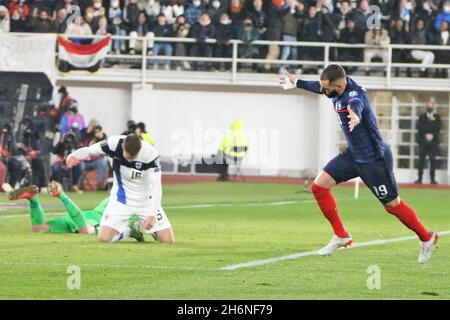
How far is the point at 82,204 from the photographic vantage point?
90.9ft

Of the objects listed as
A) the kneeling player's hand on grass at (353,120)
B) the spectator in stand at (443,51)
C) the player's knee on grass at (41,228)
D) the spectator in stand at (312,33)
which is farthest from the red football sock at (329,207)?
the spectator in stand at (443,51)

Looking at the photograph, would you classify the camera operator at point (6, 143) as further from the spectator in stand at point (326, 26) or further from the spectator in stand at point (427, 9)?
the spectator in stand at point (427, 9)

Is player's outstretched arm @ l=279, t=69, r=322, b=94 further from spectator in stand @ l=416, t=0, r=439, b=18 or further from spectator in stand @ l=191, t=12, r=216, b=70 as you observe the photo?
spectator in stand @ l=416, t=0, r=439, b=18

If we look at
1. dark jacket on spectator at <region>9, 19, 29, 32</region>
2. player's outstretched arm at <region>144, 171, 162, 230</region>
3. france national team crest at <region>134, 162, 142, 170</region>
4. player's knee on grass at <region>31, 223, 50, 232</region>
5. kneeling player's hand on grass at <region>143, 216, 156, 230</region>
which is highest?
dark jacket on spectator at <region>9, 19, 29, 32</region>

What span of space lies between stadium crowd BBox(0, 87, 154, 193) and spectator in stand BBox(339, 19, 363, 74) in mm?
8847

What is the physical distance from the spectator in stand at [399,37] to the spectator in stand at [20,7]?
983 centimetres

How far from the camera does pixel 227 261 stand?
15594mm

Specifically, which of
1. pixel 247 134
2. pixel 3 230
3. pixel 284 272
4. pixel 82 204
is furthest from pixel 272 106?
pixel 284 272

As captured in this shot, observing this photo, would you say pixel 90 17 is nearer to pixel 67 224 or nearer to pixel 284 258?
pixel 67 224

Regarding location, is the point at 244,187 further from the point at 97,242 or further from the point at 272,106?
the point at 97,242

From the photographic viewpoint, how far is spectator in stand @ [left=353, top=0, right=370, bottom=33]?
3891 centimetres

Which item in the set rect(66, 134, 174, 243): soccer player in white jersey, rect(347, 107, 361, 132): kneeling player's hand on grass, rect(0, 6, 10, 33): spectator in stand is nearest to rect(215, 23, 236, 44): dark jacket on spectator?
rect(0, 6, 10, 33): spectator in stand

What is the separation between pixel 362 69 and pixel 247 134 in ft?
12.2

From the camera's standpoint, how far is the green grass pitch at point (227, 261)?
41.4 ft
